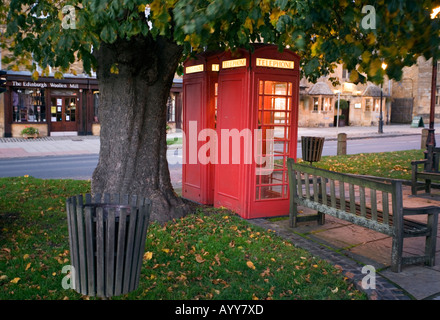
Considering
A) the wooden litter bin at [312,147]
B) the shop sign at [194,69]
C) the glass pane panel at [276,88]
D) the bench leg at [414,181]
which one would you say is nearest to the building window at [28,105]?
the wooden litter bin at [312,147]

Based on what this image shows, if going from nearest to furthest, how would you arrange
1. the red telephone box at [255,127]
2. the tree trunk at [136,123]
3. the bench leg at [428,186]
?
the tree trunk at [136,123]
the red telephone box at [255,127]
the bench leg at [428,186]

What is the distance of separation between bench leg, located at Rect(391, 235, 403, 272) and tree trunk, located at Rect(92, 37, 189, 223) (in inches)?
A: 129

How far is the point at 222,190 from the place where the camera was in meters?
7.75

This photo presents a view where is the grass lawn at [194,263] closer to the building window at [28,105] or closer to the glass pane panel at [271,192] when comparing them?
the glass pane panel at [271,192]

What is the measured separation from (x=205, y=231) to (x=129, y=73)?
2698 mm

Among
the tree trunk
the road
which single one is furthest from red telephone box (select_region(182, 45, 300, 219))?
the road

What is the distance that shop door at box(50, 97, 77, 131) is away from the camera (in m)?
27.4

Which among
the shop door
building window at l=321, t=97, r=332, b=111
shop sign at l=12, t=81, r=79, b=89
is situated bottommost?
the shop door

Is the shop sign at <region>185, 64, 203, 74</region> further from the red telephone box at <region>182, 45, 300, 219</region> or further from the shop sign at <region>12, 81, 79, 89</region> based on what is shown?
the shop sign at <region>12, 81, 79, 89</region>

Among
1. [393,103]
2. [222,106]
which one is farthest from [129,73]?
[393,103]

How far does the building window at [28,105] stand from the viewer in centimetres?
2605
